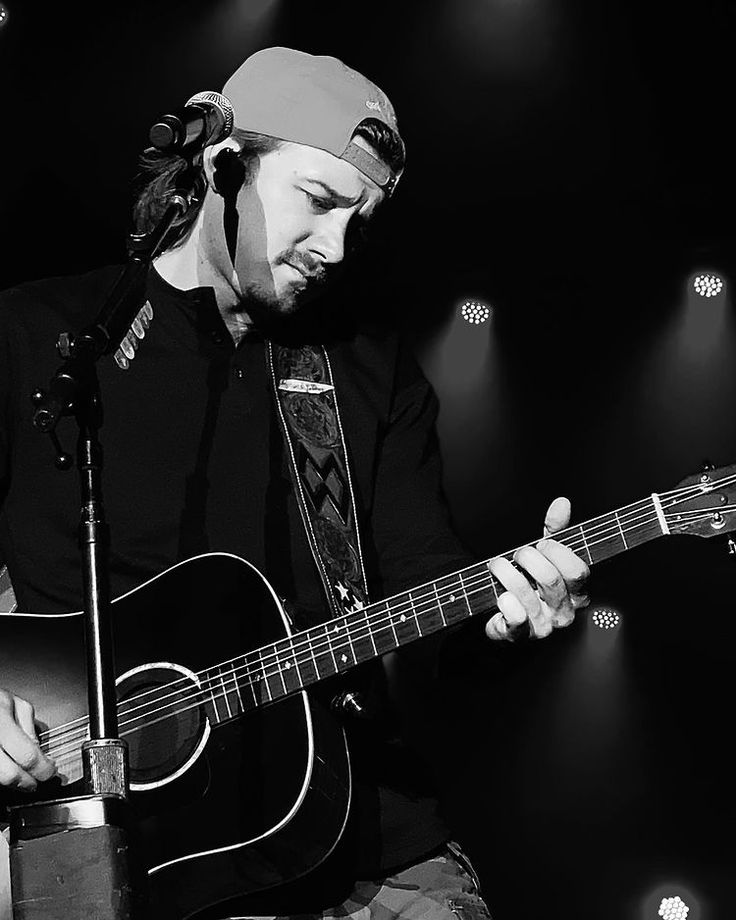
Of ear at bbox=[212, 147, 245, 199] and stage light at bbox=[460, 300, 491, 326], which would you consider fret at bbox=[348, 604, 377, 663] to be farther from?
stage light at bbox=[460, 300, 491, 326]

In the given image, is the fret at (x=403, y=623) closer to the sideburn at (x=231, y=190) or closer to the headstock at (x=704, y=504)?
the headstock at (x=704, y=504)

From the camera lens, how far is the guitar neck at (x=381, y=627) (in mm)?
2172

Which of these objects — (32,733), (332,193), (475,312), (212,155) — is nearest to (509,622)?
(32,733)

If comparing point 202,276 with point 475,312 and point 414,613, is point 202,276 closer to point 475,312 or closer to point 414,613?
point 414,613

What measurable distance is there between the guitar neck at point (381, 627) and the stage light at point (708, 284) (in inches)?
82.5

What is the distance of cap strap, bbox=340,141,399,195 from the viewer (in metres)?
2.57

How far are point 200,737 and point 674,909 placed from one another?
276 centimetres

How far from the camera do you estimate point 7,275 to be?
3336 mm

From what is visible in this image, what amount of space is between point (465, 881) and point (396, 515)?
2.52ft

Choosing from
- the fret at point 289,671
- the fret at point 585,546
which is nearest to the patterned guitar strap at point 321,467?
the fret at point 289,671

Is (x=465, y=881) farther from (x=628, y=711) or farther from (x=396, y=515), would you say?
(x=628, y=711)

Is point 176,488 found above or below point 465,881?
above

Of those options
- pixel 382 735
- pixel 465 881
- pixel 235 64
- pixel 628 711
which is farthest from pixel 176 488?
pixel 628 711

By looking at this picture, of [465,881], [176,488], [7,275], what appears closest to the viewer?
[465,881]
